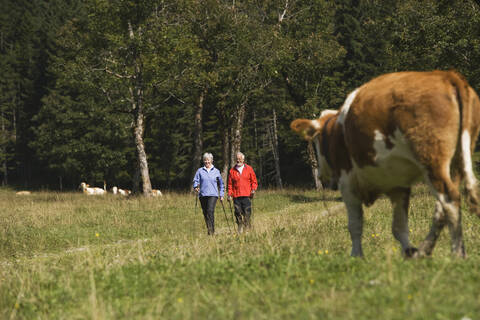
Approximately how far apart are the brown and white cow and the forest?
55.8 feet

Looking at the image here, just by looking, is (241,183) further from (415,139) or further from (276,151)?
(276,151)

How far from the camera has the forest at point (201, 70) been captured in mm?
23859

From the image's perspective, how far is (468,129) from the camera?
14.7 ft

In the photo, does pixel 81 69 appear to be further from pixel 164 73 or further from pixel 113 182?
pixel 113 182

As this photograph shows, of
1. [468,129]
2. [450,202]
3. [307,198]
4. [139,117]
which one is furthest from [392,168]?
[139,117]

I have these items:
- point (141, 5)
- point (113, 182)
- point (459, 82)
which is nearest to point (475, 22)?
point (141, 5)

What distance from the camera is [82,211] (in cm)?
1806

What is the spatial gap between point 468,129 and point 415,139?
22.0 inches

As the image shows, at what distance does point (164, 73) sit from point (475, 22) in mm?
15507

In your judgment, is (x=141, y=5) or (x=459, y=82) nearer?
(x=459, y=82)

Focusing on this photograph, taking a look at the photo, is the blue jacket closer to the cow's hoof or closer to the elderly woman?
the elderly woman

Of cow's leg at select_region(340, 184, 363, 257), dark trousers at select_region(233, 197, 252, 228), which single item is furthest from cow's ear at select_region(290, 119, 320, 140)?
dark trousers at select_region(233, 197, 252, 228)

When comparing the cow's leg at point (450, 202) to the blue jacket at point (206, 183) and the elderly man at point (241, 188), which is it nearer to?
the elderly man at point (241, 188)

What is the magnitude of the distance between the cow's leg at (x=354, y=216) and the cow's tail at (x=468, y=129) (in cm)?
129
